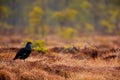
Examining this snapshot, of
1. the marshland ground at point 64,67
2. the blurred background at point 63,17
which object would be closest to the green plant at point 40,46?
the marshland ground at point 64,67

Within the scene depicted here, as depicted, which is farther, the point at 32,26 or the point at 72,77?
the point at 32,26

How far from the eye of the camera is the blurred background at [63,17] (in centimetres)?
6831

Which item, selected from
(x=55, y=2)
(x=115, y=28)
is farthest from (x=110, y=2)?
(x=55, y=2)

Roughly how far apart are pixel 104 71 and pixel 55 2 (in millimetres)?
79349

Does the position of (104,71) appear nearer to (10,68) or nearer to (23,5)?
(10,68)

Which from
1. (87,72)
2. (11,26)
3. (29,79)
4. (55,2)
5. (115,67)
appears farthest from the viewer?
(55,2)

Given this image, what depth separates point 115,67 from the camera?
16.1 m

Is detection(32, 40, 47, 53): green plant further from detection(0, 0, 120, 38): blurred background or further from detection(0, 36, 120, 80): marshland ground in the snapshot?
detection(0, 0, 120, 38): blurred background

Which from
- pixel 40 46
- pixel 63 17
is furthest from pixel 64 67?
pixel 63 17

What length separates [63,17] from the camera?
6788 cm

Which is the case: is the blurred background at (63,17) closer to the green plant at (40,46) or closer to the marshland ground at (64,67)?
the green plant at (40,46)

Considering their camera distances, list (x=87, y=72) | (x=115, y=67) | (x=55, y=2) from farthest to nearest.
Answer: (x=55, y=2) < (x=115, y=67) < (x=87, y=72)

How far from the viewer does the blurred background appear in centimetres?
6831

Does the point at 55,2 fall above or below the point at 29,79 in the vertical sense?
below
